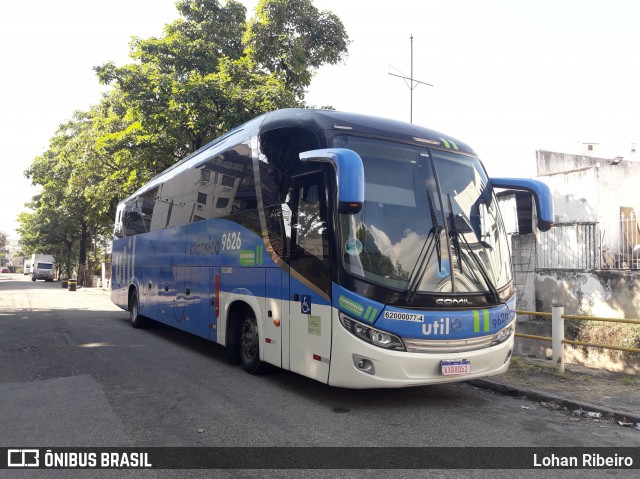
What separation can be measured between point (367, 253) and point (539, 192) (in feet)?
9.17

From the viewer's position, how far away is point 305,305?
612 centimetres

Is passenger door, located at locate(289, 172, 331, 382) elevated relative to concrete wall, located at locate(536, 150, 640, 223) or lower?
Result: lower

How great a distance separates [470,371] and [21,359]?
7452mm

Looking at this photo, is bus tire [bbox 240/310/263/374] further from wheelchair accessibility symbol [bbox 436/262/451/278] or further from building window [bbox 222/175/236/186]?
wheelchair accessibility symbol [bbox 436/262/451/278]

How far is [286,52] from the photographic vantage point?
18.1 meters

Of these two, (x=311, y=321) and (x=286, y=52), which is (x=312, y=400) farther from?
(x=286, y=52)

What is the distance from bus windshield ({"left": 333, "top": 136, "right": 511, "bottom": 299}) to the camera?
18.2 feet

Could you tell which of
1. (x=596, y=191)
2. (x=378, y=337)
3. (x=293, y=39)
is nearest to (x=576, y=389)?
(x=378, y=337)

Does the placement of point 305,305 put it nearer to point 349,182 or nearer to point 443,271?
point 443,271

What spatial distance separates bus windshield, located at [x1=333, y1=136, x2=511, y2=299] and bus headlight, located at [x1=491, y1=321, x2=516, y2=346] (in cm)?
49

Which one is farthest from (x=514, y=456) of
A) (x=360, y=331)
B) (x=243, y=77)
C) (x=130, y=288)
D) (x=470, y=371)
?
(x=243, y=77)

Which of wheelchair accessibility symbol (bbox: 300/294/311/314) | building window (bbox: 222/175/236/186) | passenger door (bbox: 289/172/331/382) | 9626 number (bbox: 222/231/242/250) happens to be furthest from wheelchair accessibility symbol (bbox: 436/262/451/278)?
building window (bbox: 222/175/236/186)

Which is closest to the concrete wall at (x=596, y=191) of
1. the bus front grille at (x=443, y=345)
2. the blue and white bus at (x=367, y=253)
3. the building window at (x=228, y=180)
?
the blue and white bus at (x=367, y=253)

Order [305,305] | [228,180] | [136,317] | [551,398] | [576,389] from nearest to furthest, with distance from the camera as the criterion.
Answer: [305,305], [551,398], [576,389], [228,180], [136,317]
